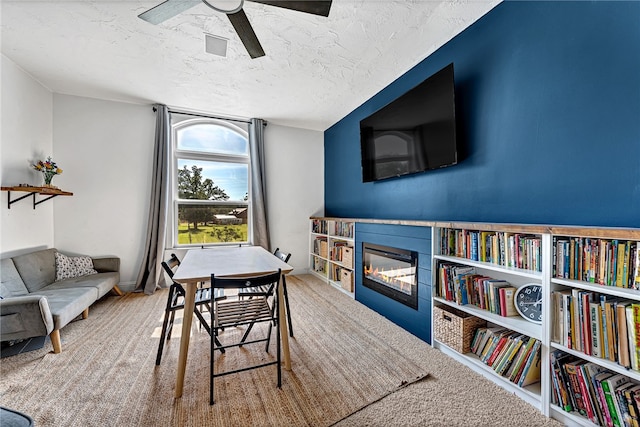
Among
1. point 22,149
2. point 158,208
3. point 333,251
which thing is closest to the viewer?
point 22,149

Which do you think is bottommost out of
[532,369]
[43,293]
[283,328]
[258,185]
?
[532,369]

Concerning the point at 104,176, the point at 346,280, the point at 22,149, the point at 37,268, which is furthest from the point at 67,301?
the point at 346,280

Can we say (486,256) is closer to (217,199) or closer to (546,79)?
(546,79)

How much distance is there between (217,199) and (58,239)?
205cm

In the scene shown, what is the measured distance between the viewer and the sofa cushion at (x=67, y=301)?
2.06 metres

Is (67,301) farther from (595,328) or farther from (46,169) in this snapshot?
(595,328)

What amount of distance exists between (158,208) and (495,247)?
4050 millimetres

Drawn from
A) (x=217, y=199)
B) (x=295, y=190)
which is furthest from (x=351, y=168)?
(x=217, y=199)

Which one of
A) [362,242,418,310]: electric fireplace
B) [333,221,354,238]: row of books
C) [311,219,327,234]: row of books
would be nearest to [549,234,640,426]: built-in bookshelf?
[362,242,418,310]: electric fireplace

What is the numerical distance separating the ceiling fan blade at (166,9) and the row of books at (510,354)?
117 inches

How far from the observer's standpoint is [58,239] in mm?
3389

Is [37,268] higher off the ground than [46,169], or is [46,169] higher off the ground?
[46,169]

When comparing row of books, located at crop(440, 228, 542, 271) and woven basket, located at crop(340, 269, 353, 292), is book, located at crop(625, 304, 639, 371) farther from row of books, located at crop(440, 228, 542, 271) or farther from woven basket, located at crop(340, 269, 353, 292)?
woven basket, located at crop(340, 269, 353, 292)

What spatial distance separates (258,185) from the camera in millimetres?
4215
